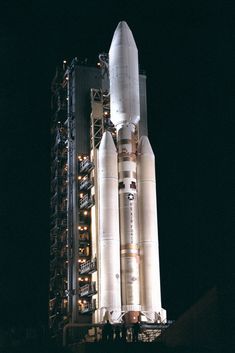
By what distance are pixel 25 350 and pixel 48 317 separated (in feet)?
78.7

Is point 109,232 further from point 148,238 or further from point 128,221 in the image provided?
point 148,238

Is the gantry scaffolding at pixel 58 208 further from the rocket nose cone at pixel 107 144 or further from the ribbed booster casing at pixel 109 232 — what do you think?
the rocket nose cone at pixel 107 144

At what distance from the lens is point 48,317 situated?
48.3m

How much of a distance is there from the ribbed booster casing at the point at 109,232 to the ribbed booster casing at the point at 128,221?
1.37 feet

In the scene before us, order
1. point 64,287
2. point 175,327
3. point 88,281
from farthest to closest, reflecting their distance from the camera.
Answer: point 64,287 < point 88,281 < point 175,327

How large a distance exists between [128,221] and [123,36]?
13695 mm

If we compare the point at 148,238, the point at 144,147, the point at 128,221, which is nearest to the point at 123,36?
the point at 144,147

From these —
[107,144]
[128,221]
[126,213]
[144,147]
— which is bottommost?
[128,221]

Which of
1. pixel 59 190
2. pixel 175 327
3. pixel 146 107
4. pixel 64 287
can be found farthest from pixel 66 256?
pixel 175 327

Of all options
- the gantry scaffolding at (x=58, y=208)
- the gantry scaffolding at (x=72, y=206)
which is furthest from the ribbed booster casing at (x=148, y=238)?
the gantry scaffolding at (x=58, y=208)

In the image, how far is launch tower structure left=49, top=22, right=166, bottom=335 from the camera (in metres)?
37.6

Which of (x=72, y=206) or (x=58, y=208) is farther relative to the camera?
(x=58, y=208)

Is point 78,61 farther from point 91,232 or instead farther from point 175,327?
point 175,327

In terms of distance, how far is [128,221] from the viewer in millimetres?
38375
